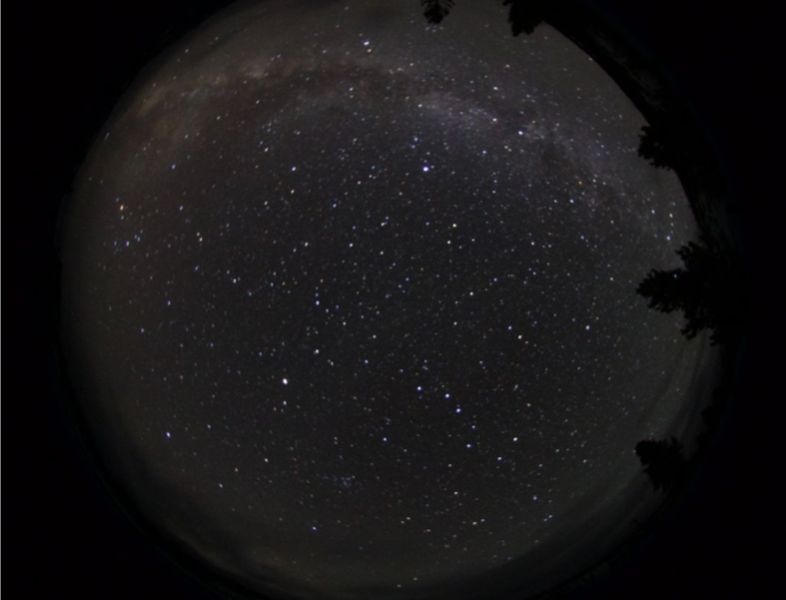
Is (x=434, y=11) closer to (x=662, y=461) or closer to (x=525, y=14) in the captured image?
(x=525, y=14)

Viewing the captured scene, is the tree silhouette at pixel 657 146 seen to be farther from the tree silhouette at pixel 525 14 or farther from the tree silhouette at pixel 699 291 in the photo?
the tree silhouette at pixel 525 14

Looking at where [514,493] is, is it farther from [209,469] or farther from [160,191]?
[160,191]

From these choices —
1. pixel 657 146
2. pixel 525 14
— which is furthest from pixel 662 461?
pixel 525 14

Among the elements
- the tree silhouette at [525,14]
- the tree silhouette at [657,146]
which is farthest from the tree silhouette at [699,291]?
the tree silhouette at [525,14]

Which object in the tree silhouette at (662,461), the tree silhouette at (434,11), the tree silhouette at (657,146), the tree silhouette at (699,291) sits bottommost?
the tree silhouette at (662,461)

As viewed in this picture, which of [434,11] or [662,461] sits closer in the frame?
[434,11]

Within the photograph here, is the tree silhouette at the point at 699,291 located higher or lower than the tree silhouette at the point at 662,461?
higher

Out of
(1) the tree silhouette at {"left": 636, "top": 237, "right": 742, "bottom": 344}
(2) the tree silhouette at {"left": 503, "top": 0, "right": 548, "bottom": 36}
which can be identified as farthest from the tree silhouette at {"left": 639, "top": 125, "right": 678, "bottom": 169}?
(2) the tree silhouette at {"left": 503, "top": 0, "right": 548, "bottom": 36}
